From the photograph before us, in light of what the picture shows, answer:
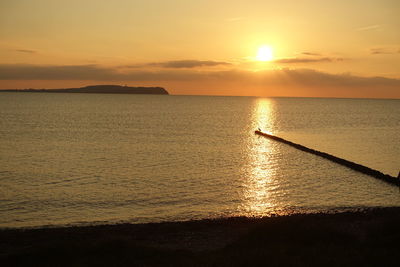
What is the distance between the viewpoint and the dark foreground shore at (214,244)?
14.6m

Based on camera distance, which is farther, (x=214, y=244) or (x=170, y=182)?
(x=170, y=182)

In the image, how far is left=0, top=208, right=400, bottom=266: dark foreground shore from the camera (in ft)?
47.8

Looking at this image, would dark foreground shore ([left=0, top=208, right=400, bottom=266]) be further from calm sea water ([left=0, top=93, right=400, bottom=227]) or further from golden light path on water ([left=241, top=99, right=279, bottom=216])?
golden light path on water ([left=241, top=99, right=279, bottom=216])

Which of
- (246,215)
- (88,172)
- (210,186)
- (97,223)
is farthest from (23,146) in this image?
(246,215)

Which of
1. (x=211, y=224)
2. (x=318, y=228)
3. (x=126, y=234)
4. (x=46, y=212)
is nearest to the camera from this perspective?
(x=318, y=228)

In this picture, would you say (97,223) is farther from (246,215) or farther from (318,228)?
(318,228)

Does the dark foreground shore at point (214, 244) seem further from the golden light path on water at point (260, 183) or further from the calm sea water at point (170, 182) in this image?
the golden light path on water at point (260, 183)

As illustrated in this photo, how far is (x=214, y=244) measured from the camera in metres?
19.4

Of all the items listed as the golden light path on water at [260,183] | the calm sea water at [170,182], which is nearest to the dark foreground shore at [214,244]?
the calm sea water at [170,182]

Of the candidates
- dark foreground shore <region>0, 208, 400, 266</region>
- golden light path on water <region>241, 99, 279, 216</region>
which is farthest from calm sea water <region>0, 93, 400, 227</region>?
dark foreground shore <region>0, 208, 400, 266</region>

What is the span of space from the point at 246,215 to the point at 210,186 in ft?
26.8

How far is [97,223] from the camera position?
77.5ft

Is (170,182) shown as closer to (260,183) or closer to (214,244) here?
(260,183)

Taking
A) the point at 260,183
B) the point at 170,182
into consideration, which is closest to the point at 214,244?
the point at 170,182
